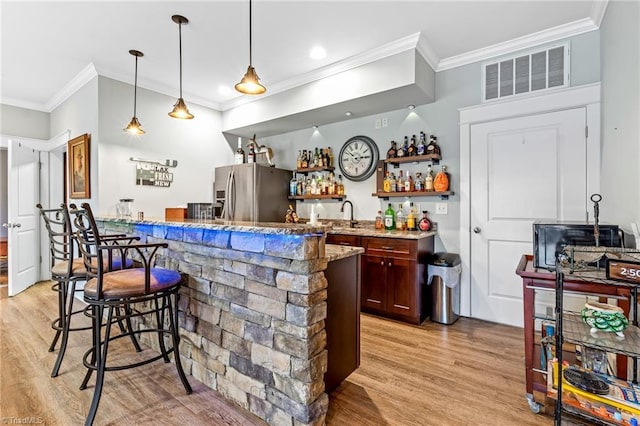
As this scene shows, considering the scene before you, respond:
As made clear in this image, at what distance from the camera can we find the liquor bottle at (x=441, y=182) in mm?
3314

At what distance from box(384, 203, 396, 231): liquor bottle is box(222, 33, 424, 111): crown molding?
1638mm

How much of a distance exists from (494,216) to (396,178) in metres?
1.11

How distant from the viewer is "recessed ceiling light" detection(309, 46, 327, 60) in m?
3.12

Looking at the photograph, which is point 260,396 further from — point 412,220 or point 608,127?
point 608,127

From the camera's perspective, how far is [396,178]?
3.71 metres

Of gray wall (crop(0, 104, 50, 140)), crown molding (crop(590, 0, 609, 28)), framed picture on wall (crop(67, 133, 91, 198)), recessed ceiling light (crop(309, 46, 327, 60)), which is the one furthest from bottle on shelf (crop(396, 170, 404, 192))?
gray wall (crop(0, 104, 50, 140))

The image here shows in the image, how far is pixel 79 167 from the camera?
3891mm

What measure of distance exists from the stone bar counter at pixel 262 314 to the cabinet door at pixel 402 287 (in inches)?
47.0

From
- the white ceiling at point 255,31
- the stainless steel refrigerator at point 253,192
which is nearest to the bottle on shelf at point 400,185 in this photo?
the white ceiling at point 255,31

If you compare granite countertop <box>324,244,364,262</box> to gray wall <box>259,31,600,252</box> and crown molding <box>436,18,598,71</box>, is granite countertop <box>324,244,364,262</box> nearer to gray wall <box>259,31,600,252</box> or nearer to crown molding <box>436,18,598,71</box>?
gray wall <box>259,31,600,252</box>

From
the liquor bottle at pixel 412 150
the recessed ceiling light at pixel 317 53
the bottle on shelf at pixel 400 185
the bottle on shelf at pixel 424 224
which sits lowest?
the bottle on shelf at pixel 424 224

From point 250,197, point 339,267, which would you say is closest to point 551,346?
point 339,267

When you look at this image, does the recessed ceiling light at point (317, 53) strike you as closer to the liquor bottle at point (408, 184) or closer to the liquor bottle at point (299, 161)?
the liquor bottle at point (299, 161)

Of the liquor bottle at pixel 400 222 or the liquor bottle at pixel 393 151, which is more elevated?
the liquor bottle at pixel 393 151
